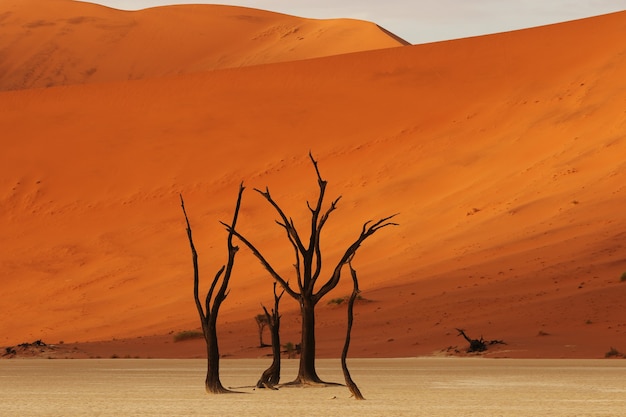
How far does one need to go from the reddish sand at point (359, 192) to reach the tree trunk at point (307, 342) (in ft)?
43.4

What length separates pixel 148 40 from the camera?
109m

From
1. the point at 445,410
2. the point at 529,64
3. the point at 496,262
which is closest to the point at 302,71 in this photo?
the point at 529,64

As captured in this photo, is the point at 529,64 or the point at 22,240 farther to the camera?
the point at 529,64

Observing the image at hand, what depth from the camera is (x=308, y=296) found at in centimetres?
2225

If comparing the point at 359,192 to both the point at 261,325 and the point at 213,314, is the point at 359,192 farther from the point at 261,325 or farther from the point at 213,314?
the point at 213,314

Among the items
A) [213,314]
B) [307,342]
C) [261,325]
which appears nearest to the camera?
[213,314]

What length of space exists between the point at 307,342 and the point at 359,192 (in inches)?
1435

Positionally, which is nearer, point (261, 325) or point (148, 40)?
point (261, 325)

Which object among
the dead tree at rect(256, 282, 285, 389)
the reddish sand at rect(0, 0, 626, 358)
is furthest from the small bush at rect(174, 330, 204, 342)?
the dead tree at rect(256, 282, 285, 389)

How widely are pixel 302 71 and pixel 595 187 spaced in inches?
928

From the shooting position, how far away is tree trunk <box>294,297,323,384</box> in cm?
2222

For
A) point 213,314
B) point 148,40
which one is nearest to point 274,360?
point 213,314

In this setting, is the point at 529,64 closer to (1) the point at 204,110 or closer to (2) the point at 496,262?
(1) the point at 204,110

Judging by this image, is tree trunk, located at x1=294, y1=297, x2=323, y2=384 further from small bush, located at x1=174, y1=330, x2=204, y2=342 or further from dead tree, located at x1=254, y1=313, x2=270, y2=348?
small bush, located at x1=174, y1=330, x2=204, y2=342
